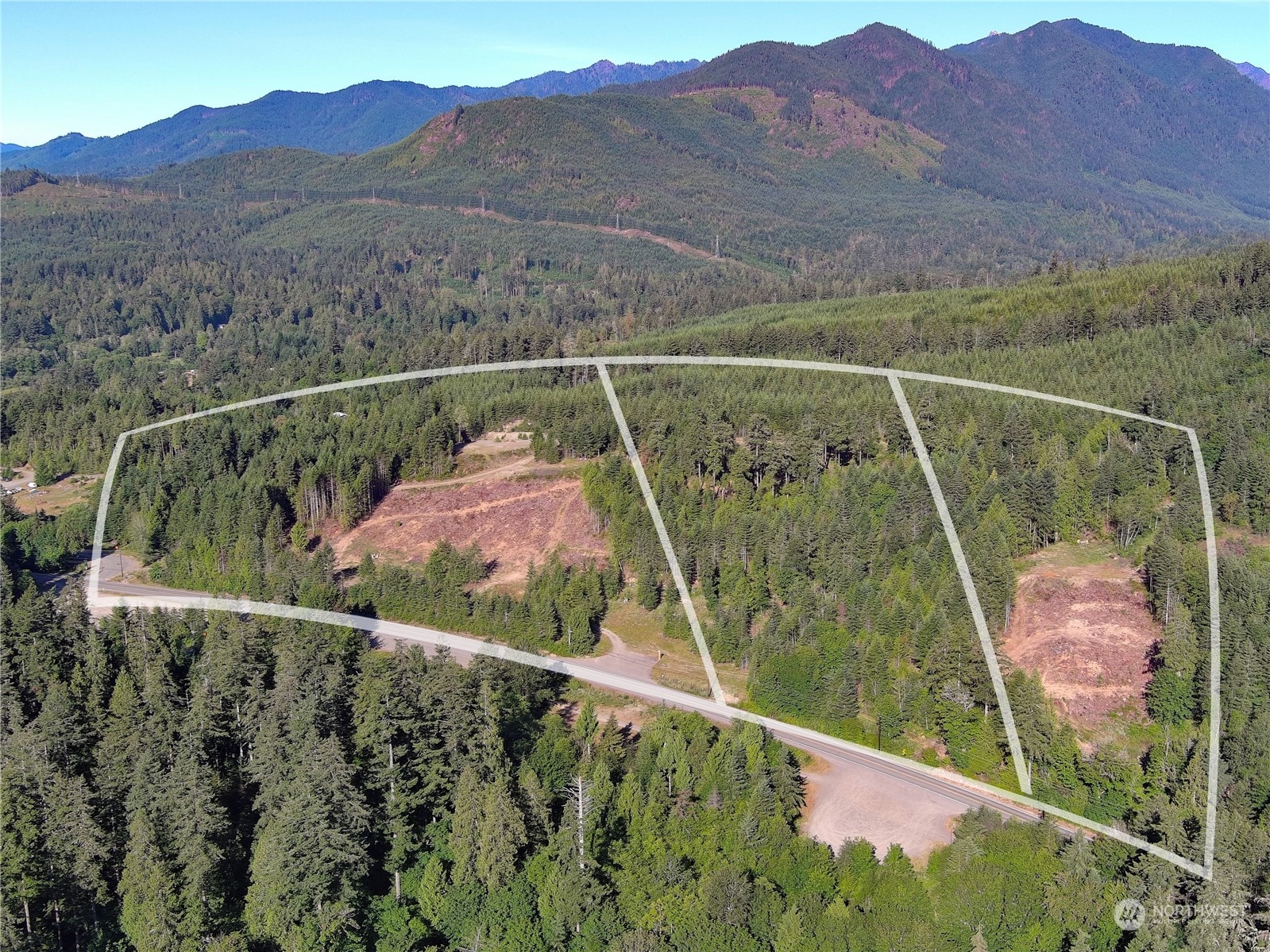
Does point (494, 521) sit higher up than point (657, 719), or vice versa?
point (494, 521)

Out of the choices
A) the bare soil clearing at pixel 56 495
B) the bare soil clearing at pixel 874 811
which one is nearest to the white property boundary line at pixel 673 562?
the bare soil clearing at pixel 874 811

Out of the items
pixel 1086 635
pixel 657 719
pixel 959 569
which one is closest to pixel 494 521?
pixel 657 719

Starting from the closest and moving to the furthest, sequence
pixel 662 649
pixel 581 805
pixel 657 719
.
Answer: pixel 581 805
pixel 657 719
pixel 662 649

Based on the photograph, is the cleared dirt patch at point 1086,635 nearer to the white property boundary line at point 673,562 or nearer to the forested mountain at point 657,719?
the forested mountain at point 657,719

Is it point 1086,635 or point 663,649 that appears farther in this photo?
point 663,649

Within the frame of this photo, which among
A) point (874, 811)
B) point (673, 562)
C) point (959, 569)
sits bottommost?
point (874, 811)

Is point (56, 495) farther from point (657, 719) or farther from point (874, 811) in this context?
point (874, 811)

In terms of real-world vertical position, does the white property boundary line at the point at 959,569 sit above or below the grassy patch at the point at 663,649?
above

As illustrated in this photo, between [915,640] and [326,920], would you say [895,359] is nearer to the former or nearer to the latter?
[915,640]
